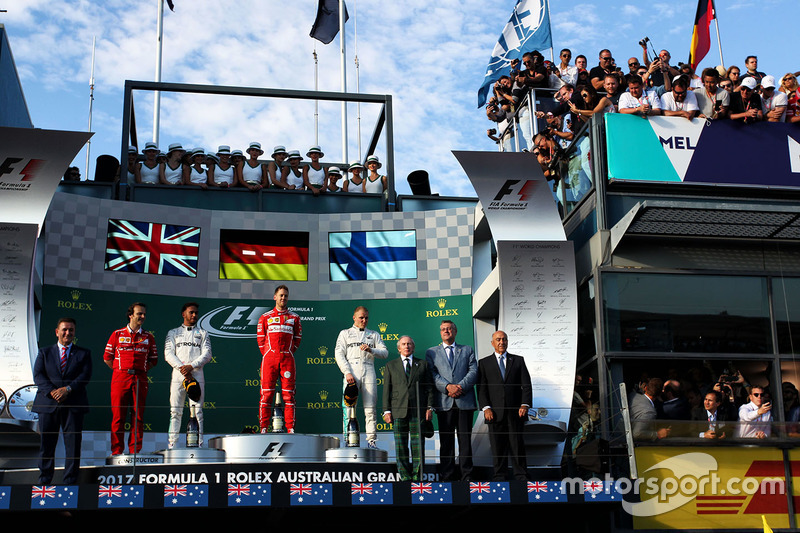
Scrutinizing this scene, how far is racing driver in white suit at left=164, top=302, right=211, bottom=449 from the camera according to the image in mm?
10875

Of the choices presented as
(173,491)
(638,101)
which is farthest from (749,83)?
(173,491)

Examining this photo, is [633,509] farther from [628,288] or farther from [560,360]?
[628,288]

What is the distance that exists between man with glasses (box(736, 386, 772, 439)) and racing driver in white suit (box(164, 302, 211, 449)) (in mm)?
5990

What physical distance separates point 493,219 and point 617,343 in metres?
2.29

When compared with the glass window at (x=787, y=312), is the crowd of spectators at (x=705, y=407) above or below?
below

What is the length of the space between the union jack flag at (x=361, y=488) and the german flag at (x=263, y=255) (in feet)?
19.6

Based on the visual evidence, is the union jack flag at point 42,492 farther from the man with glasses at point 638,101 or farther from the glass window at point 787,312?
the glass window at point 787,312

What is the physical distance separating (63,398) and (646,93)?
838 centimetres

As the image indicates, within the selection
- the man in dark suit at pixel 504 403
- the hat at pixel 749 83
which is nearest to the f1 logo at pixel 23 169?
the man in dark suit at pixel 504 403

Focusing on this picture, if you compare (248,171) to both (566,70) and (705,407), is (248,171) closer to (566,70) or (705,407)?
(566,70)

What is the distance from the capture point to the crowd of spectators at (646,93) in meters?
13.4

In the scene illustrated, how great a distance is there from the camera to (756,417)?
38.0 feet

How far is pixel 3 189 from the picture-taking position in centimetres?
1270

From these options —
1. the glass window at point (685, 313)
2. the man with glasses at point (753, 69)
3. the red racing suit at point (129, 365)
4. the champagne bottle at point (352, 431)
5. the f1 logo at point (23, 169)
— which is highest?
the man with glasses at point (753, 69)
